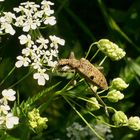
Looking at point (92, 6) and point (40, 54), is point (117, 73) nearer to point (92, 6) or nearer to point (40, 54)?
Result: point (92, 6)

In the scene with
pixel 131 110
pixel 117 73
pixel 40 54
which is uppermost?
pixel 40 54

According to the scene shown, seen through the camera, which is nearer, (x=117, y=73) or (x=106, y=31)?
(x=117, y=73)

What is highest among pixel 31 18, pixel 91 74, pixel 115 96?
pixel 31 18

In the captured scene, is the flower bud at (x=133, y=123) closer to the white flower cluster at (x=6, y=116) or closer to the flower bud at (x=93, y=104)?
the flower bud at (x=93, y=104)

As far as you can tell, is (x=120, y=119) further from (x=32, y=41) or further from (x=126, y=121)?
(x=32, y=41)

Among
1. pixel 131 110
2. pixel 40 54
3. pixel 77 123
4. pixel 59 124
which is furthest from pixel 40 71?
pixel 131 110

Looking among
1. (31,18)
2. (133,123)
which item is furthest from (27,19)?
(133,123)

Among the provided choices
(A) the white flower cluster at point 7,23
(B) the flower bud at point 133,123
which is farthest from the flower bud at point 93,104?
(A) the white flower cluster at point 7,23

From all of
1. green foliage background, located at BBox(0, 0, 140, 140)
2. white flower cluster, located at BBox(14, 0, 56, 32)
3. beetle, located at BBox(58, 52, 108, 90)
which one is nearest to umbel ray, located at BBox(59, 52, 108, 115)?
beetle, located at BBox(58, 52, 108, 90)
